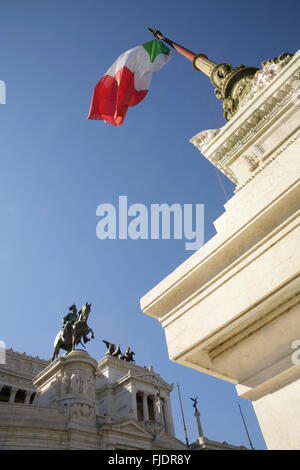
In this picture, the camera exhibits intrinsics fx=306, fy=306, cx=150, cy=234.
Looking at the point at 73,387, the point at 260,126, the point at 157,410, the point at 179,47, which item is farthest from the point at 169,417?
the point at 260,126

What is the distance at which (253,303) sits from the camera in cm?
168

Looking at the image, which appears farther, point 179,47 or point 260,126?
point 179,47

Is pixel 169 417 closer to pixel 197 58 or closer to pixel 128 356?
pixel 128 356

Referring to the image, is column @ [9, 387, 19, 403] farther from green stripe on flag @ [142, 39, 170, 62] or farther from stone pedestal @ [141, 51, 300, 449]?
stone pedestal @ [141, 51, 300, 449]

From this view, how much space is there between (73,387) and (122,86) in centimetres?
1894

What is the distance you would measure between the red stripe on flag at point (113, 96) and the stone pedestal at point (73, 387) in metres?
17.2

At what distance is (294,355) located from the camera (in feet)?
5.29

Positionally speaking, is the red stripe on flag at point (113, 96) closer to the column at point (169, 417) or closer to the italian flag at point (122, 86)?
the italian flag at point (122, 86)

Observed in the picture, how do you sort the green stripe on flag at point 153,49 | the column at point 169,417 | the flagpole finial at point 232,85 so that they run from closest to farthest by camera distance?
the flagpole finial at point 232,85 < the green stripe on flag at point 153,49 < the column at point 169,417

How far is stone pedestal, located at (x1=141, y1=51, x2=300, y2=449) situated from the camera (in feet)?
5.31

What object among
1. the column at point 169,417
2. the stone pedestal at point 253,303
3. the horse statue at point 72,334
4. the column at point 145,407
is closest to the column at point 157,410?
the column at point 145,407

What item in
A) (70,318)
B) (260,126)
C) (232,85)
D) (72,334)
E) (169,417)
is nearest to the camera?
(260,126)

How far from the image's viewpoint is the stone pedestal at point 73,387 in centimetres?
1870
